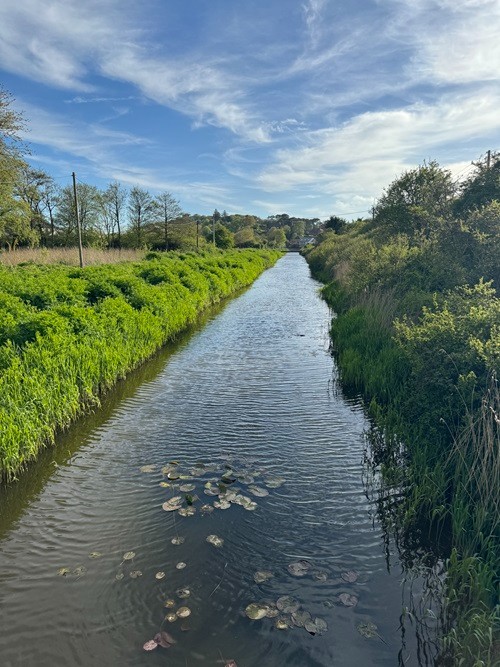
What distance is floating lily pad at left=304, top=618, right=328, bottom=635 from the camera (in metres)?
3.94

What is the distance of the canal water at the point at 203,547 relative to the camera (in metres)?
3.86

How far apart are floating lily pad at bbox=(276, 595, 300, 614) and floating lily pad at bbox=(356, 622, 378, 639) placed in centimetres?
62

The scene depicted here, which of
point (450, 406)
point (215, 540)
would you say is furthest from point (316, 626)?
point (450, 406)

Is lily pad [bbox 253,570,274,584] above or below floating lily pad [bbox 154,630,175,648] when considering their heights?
above

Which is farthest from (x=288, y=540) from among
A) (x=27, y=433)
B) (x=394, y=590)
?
(x=27, y=433)

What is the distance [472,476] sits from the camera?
5207mm

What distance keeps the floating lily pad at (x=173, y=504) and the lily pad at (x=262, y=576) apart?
163 centimetres

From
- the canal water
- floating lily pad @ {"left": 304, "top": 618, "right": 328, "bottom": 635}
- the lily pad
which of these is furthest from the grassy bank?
floating lily pad @ {"left": 304, "top": 618, "right": 328, "bottom": 635}

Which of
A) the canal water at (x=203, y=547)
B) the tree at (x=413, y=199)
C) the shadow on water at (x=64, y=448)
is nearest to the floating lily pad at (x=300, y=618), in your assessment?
the canal water at (x=203, y=547)

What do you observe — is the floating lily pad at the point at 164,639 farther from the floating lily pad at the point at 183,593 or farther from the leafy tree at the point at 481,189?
the leafy tree at the point at 481,189

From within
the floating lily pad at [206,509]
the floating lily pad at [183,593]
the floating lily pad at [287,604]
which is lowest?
the floating lily pad at [287,604]

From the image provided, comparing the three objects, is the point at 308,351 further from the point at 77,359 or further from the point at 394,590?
the point at 394,590

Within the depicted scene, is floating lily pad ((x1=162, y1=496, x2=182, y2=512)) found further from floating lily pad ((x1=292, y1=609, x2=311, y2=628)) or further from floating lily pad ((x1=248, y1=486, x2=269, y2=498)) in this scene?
floating lily pad ((x1=292, y1=609, x2=311, y2=628))

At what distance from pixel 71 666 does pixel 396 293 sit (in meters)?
13.4
